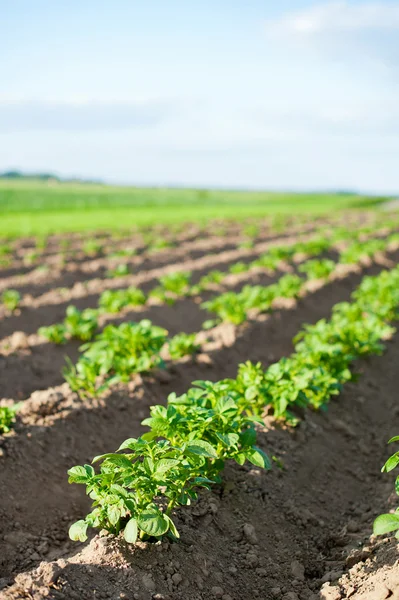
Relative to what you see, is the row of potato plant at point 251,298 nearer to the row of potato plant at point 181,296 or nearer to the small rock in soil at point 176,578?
the row of potato plant at point 181,296

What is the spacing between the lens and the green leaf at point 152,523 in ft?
11.0

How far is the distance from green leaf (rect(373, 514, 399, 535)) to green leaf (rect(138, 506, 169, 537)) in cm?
113

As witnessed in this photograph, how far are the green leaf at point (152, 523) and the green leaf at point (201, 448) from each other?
0.41 metres

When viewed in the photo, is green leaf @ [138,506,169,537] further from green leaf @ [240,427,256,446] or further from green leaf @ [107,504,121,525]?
green leaf @ [240,427,256,446]

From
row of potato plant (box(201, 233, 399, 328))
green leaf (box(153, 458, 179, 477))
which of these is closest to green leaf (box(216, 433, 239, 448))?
green leaf (box(153, 458, 179, 477))

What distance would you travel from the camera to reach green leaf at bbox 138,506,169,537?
3.36m

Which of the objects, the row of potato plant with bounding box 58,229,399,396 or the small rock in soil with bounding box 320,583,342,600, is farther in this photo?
the row of potato plant with bounding box 58,229,399,396

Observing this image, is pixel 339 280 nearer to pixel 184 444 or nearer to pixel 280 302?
pixel 280 302

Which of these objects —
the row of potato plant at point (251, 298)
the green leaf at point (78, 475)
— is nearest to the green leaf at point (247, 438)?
the green leaf at point (78, 475)

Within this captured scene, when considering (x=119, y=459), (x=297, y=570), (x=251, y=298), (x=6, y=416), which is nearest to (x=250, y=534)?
(x=297, y=570)

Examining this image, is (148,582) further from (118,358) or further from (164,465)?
(118,358)

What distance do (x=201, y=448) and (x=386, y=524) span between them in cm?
110

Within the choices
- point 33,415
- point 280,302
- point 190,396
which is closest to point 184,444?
point 190,396

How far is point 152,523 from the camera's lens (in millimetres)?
3379
